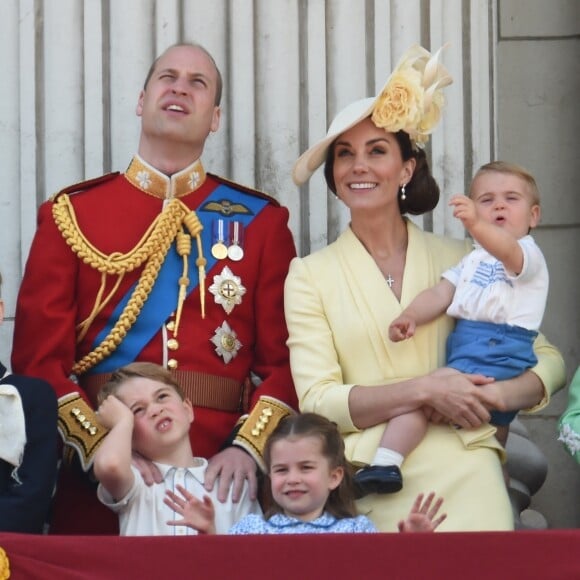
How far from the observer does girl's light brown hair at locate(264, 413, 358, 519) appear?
5.26m

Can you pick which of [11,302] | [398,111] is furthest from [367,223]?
[11,302]

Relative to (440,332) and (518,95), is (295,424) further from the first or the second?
(518,95)

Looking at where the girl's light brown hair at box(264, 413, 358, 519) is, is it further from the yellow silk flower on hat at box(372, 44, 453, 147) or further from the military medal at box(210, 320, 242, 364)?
the yellow silk flower on hat at box(372, 44, 453, 147)

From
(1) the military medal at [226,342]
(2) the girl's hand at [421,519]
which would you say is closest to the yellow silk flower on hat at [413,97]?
(1) the military medal at [226,342]

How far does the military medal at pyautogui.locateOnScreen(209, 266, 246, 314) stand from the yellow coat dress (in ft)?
0.65

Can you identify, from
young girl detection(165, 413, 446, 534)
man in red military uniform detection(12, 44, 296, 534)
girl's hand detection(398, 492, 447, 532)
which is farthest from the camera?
man in red military uniform detection(12, 44, 296, 534)

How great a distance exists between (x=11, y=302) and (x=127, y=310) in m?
0.76

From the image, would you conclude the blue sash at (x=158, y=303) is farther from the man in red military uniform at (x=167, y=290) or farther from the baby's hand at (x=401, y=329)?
the baby's hand at (x=401, y=329)

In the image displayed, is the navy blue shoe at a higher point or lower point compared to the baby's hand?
lower

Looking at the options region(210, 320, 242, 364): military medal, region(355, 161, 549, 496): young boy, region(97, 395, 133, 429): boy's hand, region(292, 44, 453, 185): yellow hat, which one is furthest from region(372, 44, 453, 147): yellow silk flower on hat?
region(97, 395, 133, 429): boy's hand

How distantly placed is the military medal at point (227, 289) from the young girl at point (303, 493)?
2.31 ft

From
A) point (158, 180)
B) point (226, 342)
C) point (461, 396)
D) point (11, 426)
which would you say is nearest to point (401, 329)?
point (461, 396)

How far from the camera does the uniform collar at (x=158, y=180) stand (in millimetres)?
6094

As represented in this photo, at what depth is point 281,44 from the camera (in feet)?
21.9
